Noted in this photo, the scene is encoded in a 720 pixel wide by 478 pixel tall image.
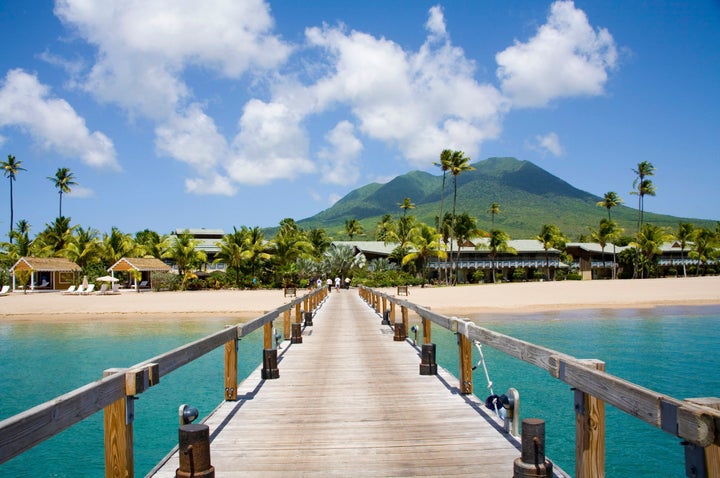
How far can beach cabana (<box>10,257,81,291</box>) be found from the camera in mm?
53688

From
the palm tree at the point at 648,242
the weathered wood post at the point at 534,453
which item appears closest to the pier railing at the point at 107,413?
the weathered wood post at the point at 534,453

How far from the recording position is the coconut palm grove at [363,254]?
173ft

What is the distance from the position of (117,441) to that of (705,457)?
321 centimetres

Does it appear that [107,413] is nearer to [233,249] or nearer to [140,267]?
[233,249]

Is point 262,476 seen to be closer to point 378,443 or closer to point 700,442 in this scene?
point 378,443

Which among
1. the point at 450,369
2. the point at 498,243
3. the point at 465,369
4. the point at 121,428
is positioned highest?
the point at 498,243

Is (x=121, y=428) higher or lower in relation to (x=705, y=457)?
lower

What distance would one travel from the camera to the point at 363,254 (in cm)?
6253

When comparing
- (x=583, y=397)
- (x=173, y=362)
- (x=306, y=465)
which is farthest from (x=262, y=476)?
(x=583, y=397)

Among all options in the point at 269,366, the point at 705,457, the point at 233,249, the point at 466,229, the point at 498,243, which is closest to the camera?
the point at 705,457

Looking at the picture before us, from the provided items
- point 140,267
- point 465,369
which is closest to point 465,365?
point 465,369

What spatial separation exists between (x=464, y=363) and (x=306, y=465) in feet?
9.77

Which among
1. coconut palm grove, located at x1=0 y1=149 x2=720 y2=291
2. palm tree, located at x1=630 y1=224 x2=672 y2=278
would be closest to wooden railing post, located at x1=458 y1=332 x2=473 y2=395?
coconut palm grove, located at x1=0 y1=149 x2=720 y2=291

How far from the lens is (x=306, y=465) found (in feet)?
14.9
